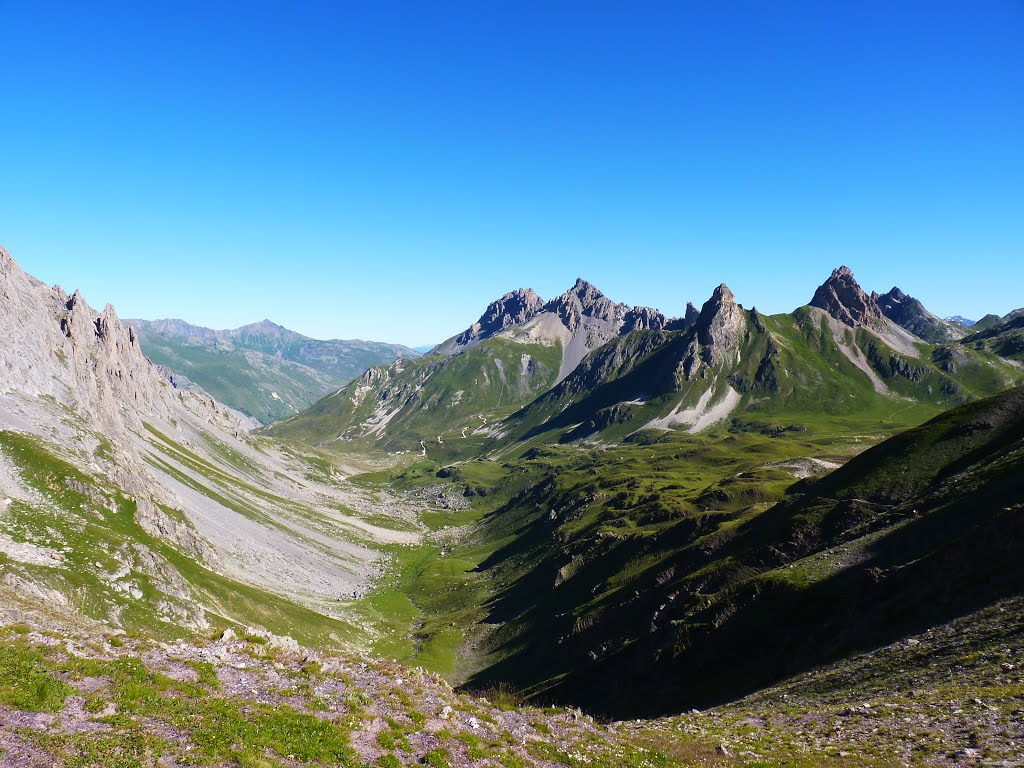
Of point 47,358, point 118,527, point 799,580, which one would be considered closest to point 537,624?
point 799,580

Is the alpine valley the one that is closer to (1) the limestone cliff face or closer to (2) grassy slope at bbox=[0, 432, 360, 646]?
(2) grassy slope at bbox=[0, 432, 360, 646]

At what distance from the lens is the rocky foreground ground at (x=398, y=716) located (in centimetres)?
2183

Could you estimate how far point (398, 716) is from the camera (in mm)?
28141

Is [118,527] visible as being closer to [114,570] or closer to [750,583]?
[114,570]

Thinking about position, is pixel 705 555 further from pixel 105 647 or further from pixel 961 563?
pixel 105 647

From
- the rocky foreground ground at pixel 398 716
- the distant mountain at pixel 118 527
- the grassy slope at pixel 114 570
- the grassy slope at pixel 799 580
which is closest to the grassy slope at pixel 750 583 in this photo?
the grassy slope at pixel 799 580

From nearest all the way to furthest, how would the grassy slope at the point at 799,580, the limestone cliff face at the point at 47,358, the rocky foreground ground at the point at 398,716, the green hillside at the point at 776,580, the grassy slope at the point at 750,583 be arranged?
the rocky foreground ground at the point at 398,716, the grassy slope at the point at 799,580, the green hillside at the point at 776,580, the grassy slope at the point at 750,583, the limestone cliff face at the point at 47,358

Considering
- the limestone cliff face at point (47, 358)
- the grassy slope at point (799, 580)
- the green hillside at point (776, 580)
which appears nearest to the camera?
the grassy slope at point (799, 580)

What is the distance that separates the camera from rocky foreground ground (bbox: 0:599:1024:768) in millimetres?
21828

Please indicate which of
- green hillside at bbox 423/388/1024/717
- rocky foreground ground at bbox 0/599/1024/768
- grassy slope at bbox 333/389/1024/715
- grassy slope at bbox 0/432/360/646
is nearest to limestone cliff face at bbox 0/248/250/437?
grassy slope at bbox 0/432/360/646

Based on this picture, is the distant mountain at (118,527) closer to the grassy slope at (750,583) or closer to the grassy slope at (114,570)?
the grassy slope at (114,570)

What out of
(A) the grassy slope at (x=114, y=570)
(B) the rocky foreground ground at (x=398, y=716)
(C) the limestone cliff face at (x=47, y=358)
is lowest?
(A) the grassy slope at (x=114, y=570)

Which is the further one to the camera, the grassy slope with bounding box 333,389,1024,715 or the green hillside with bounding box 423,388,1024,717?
the grassy slope with bounding box 333,389,1024,715

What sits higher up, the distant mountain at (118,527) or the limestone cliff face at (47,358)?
the limestone cliff face at (47,358)
